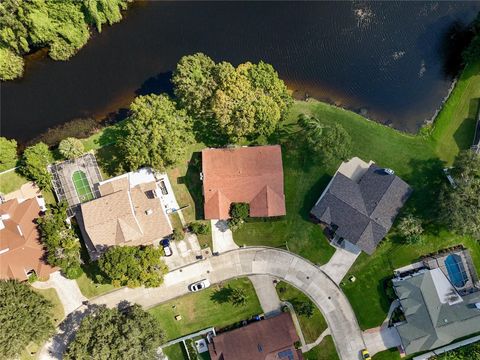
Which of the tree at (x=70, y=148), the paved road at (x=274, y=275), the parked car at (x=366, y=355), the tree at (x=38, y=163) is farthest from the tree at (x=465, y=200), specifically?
the tree at (x=38, y=163)

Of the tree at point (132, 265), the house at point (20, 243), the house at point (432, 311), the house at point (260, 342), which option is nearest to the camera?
the tree at point (132, 265)

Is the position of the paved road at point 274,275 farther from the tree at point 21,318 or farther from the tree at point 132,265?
the tree at point 21,318

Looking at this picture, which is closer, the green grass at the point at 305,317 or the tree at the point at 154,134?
the tree at the point at 154,134

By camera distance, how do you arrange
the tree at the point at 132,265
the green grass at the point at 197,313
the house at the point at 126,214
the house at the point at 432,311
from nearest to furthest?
the tree at the point at 132,265 → the house at the point at 126,214 → the house at the point at 432,311 → the green grass at the point at 197,313

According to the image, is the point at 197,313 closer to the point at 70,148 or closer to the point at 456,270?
the point at 70,148

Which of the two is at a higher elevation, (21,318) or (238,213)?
(238,213)

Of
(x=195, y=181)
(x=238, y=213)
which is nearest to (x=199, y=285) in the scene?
(x=238, y=213)

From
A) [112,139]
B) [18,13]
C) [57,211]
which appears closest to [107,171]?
[112,139]
